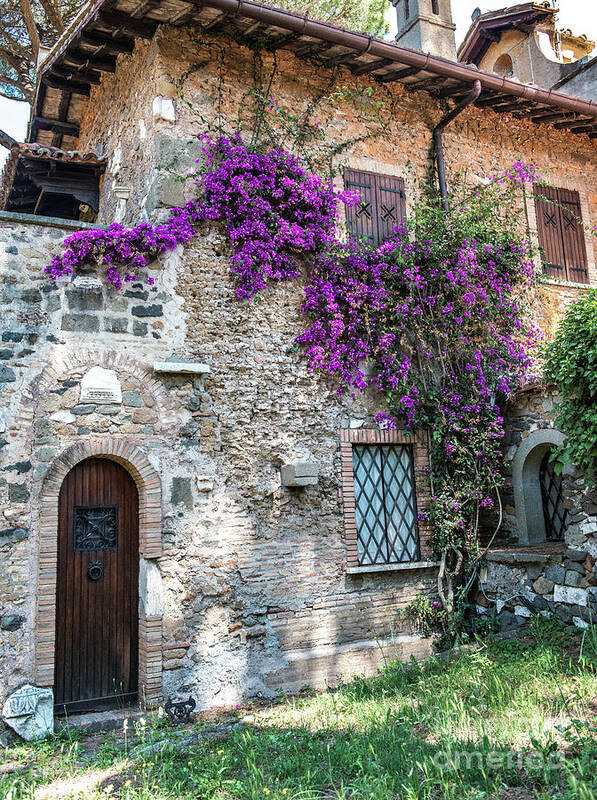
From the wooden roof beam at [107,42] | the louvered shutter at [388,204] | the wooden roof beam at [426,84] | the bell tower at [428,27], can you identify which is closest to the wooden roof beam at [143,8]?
the wooden roof beam at [107,42]

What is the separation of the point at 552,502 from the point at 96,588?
17.6ft

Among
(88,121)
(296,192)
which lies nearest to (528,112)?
(296,192)

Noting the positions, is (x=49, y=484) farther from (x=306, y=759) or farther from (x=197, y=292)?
(x=306, y=759)

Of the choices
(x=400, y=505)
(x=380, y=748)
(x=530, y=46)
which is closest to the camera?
Answer: (x=380, y=748)

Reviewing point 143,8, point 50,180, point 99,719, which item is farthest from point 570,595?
point 50,180

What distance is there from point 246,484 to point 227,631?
56.5 inches

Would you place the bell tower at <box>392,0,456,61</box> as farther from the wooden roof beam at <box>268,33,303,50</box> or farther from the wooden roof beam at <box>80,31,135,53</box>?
the wooden roof beam at <box>80,31,135,53</box>

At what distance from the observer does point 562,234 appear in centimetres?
995

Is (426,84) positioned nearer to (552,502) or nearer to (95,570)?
(552,502)

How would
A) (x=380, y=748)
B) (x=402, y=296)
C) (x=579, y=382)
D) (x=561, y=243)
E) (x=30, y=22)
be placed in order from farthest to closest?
(x=30, y=22)
(x=561, y=243)
(x=402, y=296)
(x=579, y=382)
(x=380, y=748)

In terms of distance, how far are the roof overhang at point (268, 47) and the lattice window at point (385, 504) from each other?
4.66 metres

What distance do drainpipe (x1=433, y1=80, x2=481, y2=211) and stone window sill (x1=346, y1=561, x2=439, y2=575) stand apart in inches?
177

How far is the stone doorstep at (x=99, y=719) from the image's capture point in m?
5.71

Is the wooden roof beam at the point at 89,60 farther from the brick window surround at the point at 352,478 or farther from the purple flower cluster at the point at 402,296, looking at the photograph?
the brick window surround at the point at 352,478
